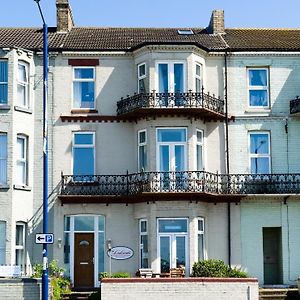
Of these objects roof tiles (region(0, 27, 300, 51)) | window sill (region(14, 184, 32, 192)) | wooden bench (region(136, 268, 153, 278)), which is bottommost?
wooden bench (region(136, 268, 153, 278))

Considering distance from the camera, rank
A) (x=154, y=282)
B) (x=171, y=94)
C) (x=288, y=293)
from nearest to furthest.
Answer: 1. (x=154, y=282)
2. (x=288, y=293)
3. (x=171, y=94)

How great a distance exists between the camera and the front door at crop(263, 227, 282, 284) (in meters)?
33.3

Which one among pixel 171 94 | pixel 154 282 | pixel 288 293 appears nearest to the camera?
pixel 154 282

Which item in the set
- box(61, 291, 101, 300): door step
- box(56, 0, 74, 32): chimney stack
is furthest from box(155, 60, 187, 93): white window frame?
box(61, 291, 101, 300): door step

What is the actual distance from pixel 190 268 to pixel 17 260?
7400mm

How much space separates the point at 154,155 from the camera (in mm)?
32250

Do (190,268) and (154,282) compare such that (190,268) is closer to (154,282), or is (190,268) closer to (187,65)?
(154,282)

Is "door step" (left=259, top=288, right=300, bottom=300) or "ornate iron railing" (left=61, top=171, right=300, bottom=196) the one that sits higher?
"ornate iron railing" (left=61, top=171, right=300, bottom=196)

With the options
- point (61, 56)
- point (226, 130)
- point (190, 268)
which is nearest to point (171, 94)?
point (226, 130)

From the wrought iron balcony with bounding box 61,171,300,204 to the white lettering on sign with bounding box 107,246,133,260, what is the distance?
7.92ft

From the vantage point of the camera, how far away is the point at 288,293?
3005 cm

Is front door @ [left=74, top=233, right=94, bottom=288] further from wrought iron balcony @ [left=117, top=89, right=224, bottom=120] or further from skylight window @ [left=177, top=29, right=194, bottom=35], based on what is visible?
skylight window @ [left=177, top=29, right=194, bottom=35]

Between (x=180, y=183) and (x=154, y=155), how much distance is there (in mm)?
1712

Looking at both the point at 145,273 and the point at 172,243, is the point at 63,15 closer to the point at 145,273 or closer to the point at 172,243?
the point at 172,243
